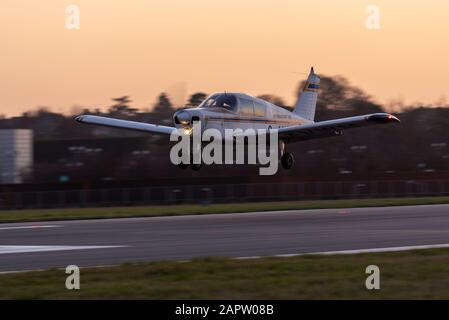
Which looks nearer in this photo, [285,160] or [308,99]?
[285,160]

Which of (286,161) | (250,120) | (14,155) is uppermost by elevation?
(14,155)

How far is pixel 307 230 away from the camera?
24234 millimetres

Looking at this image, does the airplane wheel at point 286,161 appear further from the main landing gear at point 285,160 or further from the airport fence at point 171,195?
the airport fence at point 171,195

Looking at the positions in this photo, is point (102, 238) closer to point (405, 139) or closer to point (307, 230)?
point (307, 230)

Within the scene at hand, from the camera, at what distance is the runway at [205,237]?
18.3 meters

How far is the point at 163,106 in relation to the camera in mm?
Answer: 98500

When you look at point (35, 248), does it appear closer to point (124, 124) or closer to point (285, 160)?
point (124, 124)

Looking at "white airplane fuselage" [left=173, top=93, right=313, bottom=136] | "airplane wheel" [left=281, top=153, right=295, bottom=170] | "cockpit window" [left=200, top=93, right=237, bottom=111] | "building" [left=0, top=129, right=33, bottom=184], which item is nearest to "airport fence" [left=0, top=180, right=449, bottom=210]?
"airplane wheel" [left=281, top=153, right=295, bottom=170]

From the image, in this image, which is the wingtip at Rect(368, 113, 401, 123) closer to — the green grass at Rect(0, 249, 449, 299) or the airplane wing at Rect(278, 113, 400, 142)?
the airplane wing at Rect(278, 113, 400, 142)

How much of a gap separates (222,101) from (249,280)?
681 inches

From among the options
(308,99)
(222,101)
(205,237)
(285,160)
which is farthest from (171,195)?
(205,237)

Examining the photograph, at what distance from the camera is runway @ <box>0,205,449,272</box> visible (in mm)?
18281

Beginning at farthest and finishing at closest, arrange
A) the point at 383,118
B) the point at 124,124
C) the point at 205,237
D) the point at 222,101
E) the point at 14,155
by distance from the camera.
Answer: the point at 14,155, the point at 124,124, the point at 222,101, the point at 383,118, the point at 205,237
